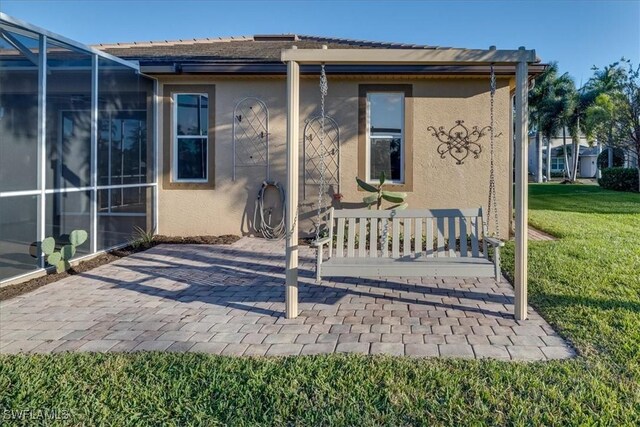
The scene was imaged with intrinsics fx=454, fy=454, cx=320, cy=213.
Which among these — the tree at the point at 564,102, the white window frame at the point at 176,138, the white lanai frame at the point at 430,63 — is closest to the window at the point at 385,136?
the white window frame at the point at 176,138

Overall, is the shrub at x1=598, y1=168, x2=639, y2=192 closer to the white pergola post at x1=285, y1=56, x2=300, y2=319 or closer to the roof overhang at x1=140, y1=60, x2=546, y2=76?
the roof overhang at x1=140, y1=60, x2=546, y2=76

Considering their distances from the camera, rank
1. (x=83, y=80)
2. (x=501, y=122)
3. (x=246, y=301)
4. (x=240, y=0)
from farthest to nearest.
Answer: (x=240, y=0), (x=501, y=122), (x=83, y=80), (x=246, y=301)

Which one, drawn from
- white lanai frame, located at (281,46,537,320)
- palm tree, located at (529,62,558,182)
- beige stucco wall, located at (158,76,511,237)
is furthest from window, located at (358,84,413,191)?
palm tree, located at (529,62,558,182)

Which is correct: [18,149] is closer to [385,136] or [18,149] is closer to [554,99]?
[385,136]

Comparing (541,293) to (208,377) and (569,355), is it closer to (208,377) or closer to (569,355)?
(569,355)

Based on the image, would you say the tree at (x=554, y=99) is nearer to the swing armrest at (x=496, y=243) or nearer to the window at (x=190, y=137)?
the window at (x=190, y=137)

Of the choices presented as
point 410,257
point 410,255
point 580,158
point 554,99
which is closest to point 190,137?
point 410,255

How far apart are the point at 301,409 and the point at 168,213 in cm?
722

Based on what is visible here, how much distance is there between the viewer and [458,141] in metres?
Answer: 8.70

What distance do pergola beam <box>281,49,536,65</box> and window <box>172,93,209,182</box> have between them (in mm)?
5250

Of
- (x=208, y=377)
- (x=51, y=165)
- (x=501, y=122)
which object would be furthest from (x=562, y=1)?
(x=208, y=377)

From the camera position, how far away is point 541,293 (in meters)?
4.98

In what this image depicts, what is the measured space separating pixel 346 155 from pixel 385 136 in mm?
863

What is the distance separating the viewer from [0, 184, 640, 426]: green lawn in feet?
8.29
